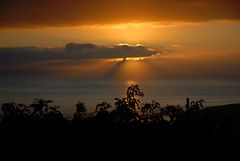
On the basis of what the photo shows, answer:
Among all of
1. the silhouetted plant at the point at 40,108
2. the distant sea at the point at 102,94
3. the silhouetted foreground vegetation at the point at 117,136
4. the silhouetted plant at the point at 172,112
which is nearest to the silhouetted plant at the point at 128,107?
the silhouetted foreground vegetation at the point at 117,136

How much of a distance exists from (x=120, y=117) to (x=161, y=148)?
79 centimetres

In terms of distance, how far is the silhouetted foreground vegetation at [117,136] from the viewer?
767cm

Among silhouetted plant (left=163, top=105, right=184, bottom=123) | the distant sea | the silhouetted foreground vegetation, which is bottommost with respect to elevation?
the silhouetted foreground vegetation

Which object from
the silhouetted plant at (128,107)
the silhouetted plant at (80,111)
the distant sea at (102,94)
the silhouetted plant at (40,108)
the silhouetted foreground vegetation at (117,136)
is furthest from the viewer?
the distant sea at (102,94)

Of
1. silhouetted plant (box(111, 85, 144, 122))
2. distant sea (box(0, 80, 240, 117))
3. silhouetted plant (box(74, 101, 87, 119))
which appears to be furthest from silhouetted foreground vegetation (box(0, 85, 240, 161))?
distant sea (box(0, 80, 240, 117))

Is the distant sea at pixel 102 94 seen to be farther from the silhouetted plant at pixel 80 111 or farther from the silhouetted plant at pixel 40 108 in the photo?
the silhouetted plant at pixel 40 108

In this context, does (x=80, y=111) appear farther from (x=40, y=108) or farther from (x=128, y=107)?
(x=128, y=107)

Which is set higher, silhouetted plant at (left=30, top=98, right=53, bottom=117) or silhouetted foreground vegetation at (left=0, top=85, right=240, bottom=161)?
silhouetted plant at (left=30, top=98, right=53, bottom=117)

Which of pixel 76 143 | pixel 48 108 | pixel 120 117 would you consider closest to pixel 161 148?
pixel 120 117

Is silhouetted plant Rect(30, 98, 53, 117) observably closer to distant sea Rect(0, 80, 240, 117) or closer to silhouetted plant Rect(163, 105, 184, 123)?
distant sea Rect(0, 80, 240, 117)

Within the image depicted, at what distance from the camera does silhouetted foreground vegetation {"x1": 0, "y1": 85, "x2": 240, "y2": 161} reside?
767cm

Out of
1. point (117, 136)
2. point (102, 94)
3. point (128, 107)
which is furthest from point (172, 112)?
point (102, 94)

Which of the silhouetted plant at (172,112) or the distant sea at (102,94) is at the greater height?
the distant sea at (102,94)

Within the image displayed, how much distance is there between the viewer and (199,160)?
7691 millimetres
